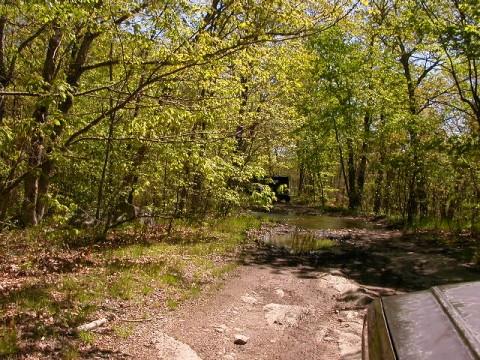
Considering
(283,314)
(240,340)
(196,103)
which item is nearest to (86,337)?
(240,340)

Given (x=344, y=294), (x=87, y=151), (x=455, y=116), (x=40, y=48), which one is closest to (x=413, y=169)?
(x=455, y=116)

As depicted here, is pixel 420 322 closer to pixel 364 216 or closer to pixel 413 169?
pixel 413 169

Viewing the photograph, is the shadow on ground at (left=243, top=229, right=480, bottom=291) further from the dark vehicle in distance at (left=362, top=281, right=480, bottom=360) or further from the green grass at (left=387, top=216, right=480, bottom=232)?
the dark vehicle in distance at (left=362, top=281, right=480, bottom=360)

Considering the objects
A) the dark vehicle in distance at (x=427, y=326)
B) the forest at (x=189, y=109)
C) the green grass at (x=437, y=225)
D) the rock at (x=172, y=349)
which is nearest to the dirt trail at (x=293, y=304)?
the rock at (x=172, y=349)

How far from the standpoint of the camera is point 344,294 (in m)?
9.63

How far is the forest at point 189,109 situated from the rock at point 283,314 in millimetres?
3191

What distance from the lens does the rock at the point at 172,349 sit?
6.05m

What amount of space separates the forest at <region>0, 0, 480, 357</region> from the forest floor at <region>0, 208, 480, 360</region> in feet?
1.34

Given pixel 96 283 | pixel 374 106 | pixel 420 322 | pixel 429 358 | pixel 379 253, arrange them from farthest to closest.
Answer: pixel 374 106
pixel 379 253
pixel 96 283
pixel 420 322
pixel 429 358

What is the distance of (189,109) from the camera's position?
10070 mm

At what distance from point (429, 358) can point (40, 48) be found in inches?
495

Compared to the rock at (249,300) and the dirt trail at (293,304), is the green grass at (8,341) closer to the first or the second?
the dirt trail at (293,304)

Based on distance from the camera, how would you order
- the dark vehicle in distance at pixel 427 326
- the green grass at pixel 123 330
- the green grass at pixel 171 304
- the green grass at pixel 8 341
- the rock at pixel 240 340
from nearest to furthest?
the dark vehicle in distance at pixel 427 326
the green grass at pixel 8 341
the green grass at pixel 123 330
the rock at pixel 240 340
the green grass at pixel 171 304

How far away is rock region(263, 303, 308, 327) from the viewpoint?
7.68 metres
